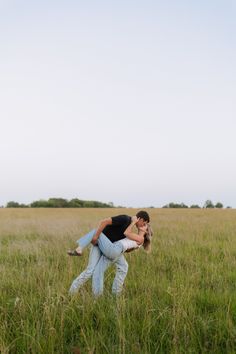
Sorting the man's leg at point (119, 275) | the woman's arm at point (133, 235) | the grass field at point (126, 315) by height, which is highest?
the woman's arm at point (133, 235)

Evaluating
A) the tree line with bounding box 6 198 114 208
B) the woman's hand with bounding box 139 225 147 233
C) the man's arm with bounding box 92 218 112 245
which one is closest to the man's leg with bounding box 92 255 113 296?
the man's arm with bounding box 92 218 112 245

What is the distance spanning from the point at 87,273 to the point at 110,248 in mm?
467

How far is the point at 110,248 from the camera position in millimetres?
5555

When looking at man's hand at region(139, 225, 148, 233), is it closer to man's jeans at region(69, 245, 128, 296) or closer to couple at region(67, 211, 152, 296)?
couple at region(67, 211, 152, 296)

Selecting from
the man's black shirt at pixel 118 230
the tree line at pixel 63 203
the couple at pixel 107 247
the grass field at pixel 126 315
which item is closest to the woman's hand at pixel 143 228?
the couple at pixel 107 247

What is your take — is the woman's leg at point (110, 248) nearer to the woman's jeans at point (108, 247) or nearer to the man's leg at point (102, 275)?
the woman's jeans at point (108, 247)

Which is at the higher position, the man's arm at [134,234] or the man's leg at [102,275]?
the man's arm at [134,234]

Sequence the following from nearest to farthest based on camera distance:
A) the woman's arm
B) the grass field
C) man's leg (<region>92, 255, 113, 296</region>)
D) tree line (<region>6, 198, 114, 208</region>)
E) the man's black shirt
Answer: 1. the grass field
2. the woman's arm
3. man's leg (<region>92, 255, 113, 296</region>)
4. the man's black shirt
5. tree line (<region>6, 198, 114, 208</region>)

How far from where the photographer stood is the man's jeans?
5602mm

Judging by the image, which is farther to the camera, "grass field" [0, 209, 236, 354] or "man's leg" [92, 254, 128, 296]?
"man's leg" [92, 254, 128, 296]

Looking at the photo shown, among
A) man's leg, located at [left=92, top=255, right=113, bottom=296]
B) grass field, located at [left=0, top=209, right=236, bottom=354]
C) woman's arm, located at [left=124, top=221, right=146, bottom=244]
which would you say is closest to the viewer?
grass field, located at [left=0, top=209, right=236, bottom=354]

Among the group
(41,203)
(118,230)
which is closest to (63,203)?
(41,203)

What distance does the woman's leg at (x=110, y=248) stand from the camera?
18.2ft

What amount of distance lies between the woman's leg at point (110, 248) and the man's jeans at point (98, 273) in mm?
137
